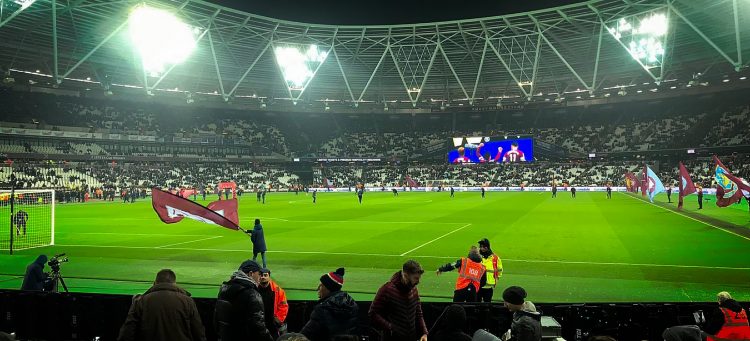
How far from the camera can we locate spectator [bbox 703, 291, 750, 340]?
6719mm

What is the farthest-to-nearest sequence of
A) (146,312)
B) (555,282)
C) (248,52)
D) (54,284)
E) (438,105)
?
(438,105), (248,52), (555,282), (54,284), (146,312)

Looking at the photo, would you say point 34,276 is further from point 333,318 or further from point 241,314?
point 333,318

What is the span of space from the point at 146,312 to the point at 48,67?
234 ft

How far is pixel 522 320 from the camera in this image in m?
4.99

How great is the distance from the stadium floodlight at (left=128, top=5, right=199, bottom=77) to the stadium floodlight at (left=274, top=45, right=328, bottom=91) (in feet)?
45.2

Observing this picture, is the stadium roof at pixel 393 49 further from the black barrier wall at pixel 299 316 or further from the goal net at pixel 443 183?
the black barrier wall at pixel 299 316

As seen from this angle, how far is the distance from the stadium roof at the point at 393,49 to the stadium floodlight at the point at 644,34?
62 centimetres

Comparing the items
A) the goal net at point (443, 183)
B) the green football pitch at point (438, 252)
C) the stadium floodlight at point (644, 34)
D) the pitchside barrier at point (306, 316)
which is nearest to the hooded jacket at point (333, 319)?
the pitchside barrier at point (306, 316)

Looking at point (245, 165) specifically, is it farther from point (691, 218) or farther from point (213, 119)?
point (691, 218)

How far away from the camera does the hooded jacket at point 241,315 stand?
5.52m

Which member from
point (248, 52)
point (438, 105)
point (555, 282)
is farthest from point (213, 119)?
point (555, 282)

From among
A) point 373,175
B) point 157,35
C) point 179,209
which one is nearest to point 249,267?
point 179,209

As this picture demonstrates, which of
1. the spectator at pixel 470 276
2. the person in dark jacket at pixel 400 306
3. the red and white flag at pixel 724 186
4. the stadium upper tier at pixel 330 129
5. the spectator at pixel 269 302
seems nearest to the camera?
the person in dark jacket at pixel 400 306

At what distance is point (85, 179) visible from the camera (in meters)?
65.6
